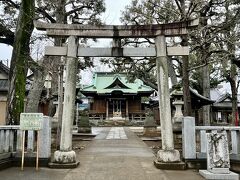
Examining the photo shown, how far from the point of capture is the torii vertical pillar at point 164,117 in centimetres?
881

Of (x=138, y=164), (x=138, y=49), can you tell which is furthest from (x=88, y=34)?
(x=138, y=164)

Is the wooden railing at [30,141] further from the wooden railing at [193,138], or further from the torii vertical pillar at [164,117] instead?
the wooden railing at [193,138]

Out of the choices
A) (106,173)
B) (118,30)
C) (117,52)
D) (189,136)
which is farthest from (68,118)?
(189,136)

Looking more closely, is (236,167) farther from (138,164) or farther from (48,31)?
(48,31)

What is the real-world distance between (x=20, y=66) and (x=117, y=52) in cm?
448

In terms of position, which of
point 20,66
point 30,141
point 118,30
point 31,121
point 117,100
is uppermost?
point 118,30

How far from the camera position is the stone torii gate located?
895 cm

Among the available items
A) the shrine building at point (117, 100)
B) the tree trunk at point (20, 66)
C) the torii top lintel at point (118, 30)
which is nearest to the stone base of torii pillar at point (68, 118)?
the torii top lintel at point (118, 30)

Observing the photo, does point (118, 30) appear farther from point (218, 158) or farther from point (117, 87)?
point (117, 87)

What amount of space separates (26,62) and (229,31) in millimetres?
10267

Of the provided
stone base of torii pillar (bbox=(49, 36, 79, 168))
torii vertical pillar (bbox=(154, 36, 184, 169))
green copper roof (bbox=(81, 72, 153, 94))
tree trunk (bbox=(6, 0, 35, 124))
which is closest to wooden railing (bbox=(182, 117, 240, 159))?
torii vertical pillar (bbox=(154, 36, 184, 169))

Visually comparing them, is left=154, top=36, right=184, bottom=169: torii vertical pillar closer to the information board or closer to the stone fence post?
the stone fence post

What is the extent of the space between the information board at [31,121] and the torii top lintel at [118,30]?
2.73m

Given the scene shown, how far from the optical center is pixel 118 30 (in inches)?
373
